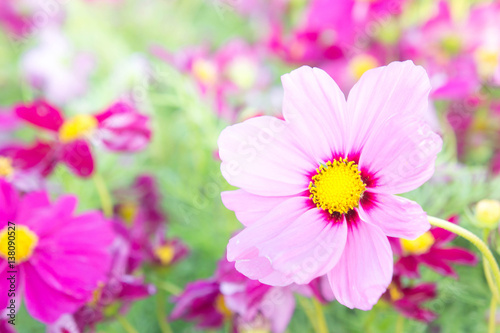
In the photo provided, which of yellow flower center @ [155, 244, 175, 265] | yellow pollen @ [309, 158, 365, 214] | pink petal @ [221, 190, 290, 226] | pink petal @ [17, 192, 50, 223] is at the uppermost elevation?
pink petal @ [17, 192, 50, 223]

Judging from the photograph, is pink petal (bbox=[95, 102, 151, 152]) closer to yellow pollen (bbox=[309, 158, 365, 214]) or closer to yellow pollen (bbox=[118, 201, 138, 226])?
yellow pollen (bbox=[118, 201, 138, 226])

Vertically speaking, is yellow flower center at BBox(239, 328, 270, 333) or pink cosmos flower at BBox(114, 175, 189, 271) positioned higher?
pink cosmos flower at BBox(114, 175, 189, 271)

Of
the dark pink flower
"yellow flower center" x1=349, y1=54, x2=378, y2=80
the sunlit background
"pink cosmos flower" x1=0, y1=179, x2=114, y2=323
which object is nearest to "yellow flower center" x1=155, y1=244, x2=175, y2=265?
the sunlit background

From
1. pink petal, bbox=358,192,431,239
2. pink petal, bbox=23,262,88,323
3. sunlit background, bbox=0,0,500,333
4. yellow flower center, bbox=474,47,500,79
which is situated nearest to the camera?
pink petal, bbox=358,192,431,239

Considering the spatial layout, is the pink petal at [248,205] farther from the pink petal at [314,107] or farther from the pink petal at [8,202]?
the pink petal at [8,202]

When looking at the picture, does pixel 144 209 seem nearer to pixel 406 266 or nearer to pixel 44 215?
pixel 44 215

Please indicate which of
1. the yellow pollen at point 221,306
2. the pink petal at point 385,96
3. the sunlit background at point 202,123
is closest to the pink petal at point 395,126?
the pink petal at point 385,96

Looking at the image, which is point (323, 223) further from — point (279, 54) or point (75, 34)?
point (75, 34)
